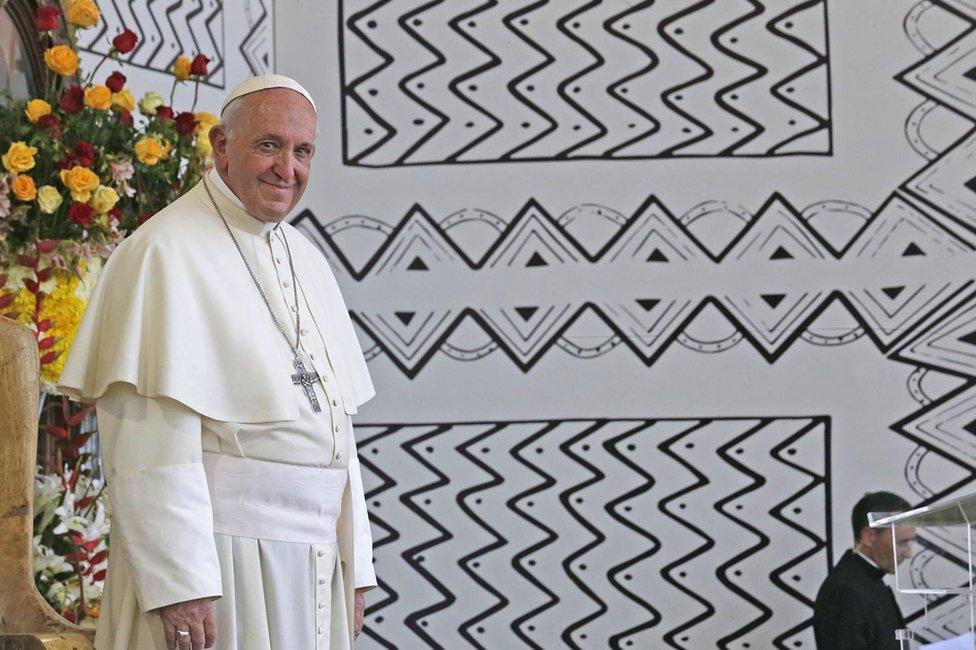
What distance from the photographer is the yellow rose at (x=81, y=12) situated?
10.4 feet

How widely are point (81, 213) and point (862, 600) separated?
8.92ft

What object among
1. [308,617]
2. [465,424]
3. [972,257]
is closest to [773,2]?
[972,257]

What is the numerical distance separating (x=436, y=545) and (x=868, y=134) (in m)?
2.05

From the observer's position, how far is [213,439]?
2.28 meters

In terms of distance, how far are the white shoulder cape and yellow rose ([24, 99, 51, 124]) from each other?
2.63 feet

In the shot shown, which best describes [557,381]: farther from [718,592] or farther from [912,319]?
[912,319]

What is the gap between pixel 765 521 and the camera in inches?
184

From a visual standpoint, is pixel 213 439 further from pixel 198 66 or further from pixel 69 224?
pixel 198 66

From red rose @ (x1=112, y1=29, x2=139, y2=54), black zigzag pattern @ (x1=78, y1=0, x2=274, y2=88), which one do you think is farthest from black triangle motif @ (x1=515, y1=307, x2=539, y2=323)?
red rose @ (x1=112, y1=29, x2=139, y2=54)

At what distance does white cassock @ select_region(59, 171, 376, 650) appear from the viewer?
7.07 feet

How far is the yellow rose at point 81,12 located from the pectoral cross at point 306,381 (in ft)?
4.13

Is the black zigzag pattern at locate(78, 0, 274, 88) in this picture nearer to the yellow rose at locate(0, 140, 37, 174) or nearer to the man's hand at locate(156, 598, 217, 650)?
the yellow rose at locate(0, 140, 37, 174)

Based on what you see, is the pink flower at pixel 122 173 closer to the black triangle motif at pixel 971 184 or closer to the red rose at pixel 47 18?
the red rose at pixel 47 18

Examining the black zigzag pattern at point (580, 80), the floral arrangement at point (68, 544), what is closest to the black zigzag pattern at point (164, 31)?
the black zigzag pattern at point (580, 80)
